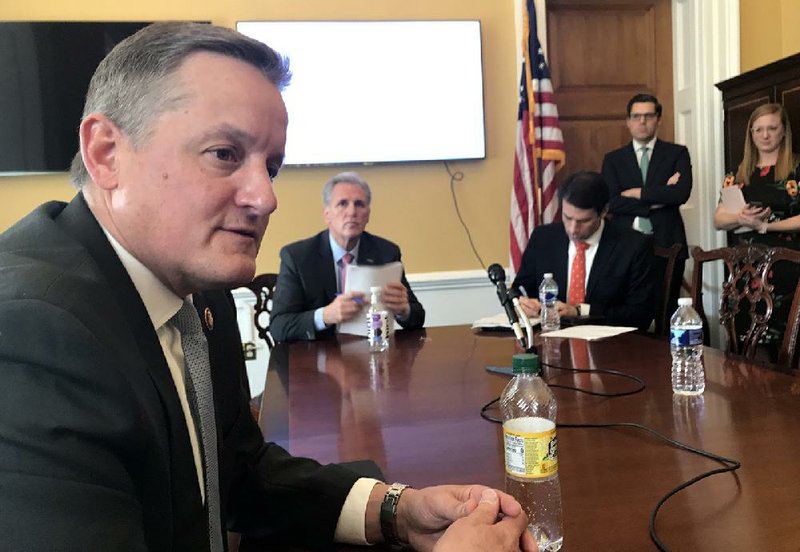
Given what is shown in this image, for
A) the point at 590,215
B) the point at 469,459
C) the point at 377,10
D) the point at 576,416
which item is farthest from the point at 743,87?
the point at 469,459

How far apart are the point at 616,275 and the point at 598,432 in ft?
5.26

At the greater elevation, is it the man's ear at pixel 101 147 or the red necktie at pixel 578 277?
the man's ear at pixel 101 147

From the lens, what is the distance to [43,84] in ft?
11.9

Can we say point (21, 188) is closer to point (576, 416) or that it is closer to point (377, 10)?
point (377, 10)

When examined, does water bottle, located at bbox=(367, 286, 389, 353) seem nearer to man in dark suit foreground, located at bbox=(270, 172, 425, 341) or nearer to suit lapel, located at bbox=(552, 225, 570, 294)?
man in dark suit foreground, located at bbox=(270, 172, 425, 341)

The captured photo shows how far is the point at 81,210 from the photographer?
0.79 meters

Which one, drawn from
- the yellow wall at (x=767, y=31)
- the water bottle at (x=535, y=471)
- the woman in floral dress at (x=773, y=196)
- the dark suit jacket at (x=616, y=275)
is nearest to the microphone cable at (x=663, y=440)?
the water bottle at (x=535, y=471)

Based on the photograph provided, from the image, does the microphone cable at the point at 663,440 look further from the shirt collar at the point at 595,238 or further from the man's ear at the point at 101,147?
the shirt collar at the point at 595,238

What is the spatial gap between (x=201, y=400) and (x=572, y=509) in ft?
1.68

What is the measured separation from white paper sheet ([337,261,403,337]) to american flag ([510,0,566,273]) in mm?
1641

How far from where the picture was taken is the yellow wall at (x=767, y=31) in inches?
163

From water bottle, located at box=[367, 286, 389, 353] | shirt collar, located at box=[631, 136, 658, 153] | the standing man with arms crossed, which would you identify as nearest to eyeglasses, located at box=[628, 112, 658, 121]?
the standing man with arms crossed

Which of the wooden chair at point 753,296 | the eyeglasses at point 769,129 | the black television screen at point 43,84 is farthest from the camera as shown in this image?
the black television screen at point 43,84

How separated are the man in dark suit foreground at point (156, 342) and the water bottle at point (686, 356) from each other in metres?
0.85
